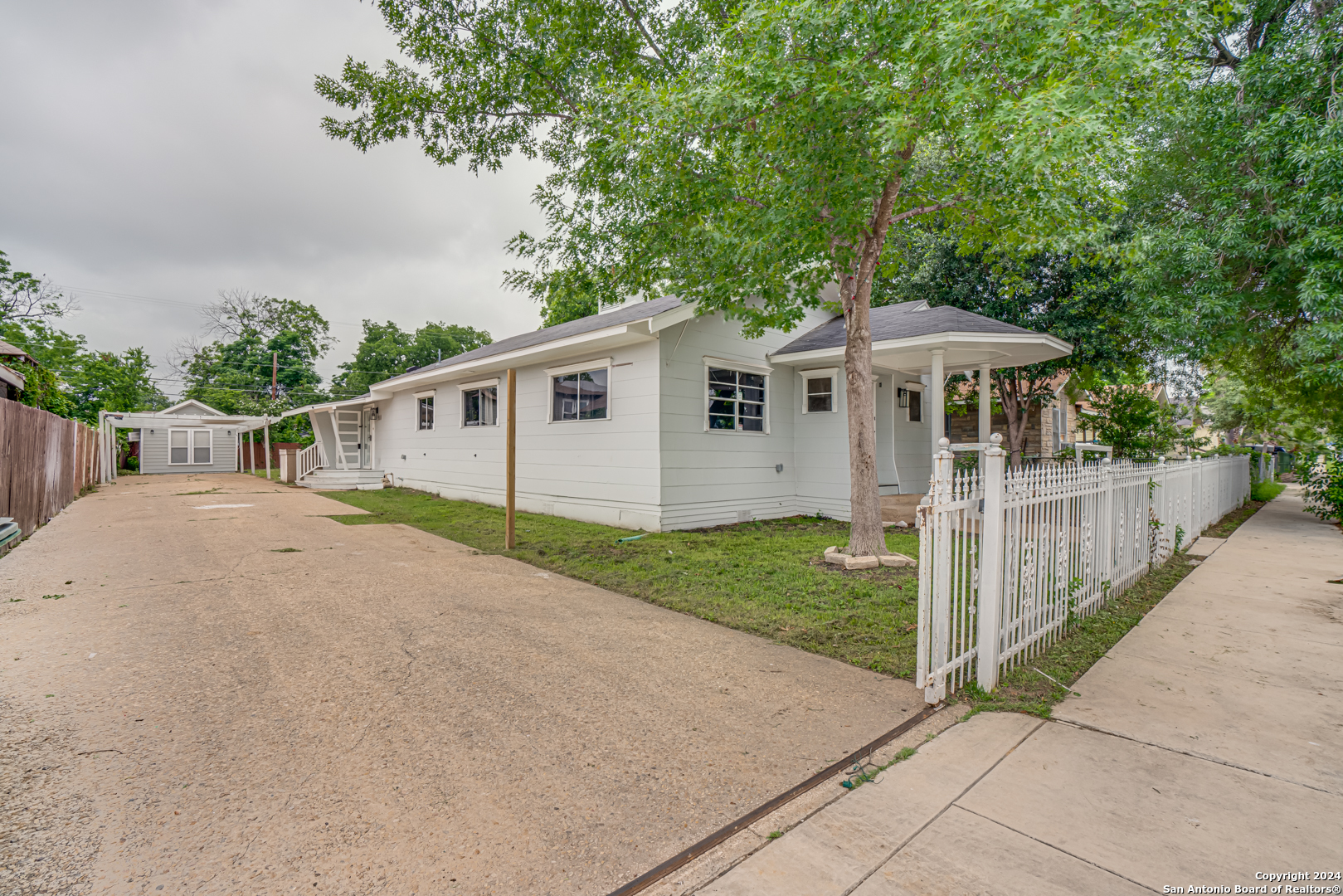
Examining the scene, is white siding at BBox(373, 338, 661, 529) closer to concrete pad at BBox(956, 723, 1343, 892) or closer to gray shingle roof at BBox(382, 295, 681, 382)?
gray shingle roof at BBox(382, 295, 681, 382)

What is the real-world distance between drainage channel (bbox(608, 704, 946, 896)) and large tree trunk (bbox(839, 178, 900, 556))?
12.2ft

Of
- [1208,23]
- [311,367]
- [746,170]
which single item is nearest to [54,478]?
[746,170]

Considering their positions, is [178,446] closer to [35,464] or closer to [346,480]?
[346,480]

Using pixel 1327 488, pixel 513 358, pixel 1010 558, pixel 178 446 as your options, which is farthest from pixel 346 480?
pixel 1327 488

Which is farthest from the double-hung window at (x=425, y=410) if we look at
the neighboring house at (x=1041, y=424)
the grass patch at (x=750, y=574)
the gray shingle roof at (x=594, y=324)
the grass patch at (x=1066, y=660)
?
the grass patch at (x=1066, y=660)

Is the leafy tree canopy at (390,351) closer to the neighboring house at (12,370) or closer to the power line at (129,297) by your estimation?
the power line at (129,297)

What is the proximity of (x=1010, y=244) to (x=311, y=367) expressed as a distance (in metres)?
41.4

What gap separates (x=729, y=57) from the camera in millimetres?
5832

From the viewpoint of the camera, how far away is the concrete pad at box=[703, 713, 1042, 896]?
1831 mm

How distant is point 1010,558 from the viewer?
3.46 metres

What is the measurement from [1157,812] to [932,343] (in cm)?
744

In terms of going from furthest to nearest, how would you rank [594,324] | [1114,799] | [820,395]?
[594,324] → [820,395] → [1114,799]

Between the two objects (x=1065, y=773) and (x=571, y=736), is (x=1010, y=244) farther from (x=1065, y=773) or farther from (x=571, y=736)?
(x=571, y=736)

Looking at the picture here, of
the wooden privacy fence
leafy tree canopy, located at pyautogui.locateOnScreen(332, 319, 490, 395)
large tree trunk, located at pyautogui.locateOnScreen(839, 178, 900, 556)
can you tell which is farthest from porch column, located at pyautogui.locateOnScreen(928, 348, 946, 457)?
leafy tree canopy, located at pyautogui.locateOnScreen(332, 319, 490, 395)
